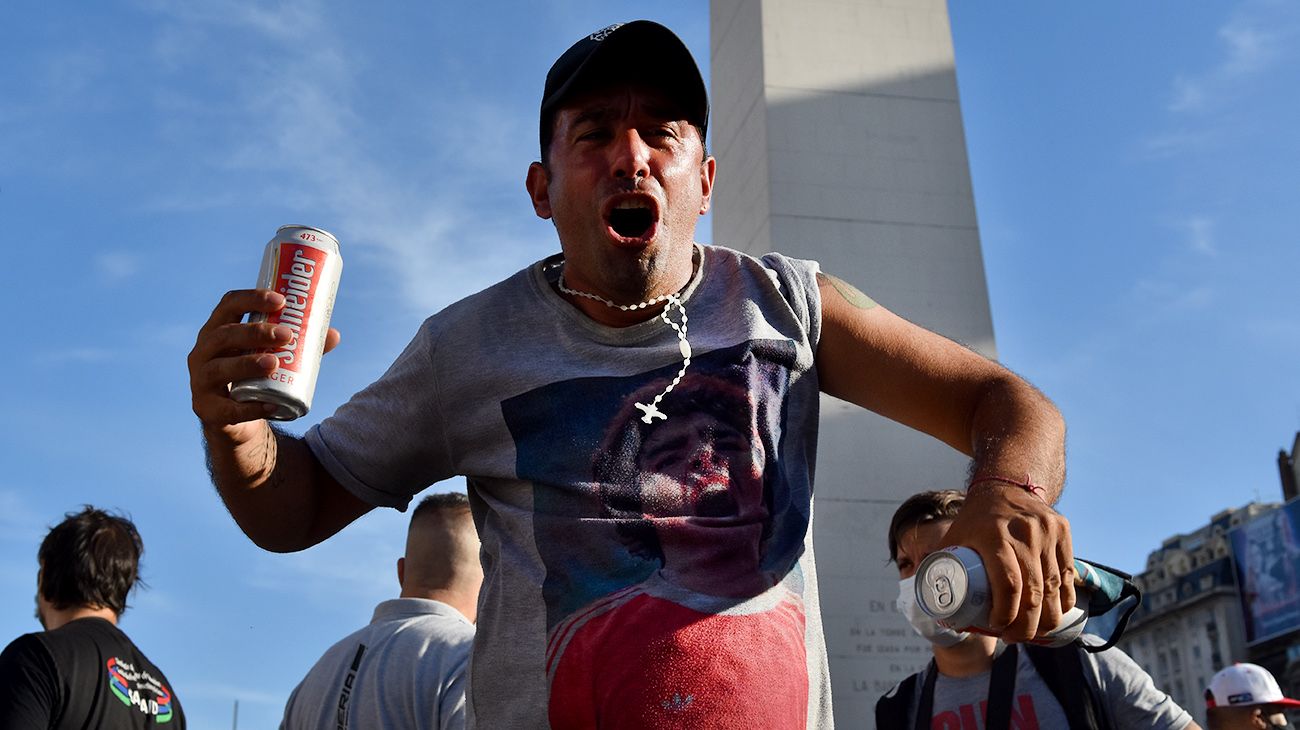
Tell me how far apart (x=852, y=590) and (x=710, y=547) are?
819cm

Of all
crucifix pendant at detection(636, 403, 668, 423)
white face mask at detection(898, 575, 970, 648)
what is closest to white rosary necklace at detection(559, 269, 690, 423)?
crucifix pendant at detection(636, 403, 668, 423)

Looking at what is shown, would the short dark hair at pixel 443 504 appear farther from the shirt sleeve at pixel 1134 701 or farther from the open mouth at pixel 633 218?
the open mouth at pixel 633 218

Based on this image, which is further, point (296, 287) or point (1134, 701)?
point (1134, 701)

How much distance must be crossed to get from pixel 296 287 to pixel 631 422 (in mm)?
415

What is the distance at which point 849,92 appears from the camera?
11008mm

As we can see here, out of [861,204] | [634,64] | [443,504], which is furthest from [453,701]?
[861,204]

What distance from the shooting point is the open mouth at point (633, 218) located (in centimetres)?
153

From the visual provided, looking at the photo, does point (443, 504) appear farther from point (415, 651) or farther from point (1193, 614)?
point (1193, 614)

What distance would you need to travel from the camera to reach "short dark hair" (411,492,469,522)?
11.8ft

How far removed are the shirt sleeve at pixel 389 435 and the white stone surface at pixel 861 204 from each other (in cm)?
→ 781

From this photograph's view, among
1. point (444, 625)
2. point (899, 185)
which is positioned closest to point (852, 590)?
point (899, 185)

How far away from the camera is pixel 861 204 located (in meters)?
10.5

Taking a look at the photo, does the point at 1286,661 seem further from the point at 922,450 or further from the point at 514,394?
the point at 514,394

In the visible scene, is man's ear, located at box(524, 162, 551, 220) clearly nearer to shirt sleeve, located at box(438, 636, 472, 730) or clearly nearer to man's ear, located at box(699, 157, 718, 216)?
man's ear, located at box(699, 157, 718, 216)
